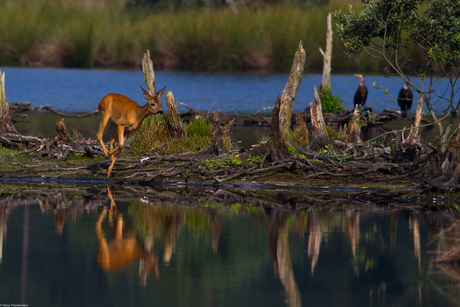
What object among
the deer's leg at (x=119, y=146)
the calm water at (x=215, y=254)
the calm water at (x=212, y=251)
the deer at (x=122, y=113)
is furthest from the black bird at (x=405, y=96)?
the calm water at (x=215, y=254)

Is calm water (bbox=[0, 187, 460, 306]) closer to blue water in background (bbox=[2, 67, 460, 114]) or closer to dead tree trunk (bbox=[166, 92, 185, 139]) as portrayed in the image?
dead tree trunk (bbox=[166, 92, 185, 139])

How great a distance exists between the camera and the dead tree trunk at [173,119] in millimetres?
18922

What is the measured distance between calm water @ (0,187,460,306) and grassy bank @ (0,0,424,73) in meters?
35.1

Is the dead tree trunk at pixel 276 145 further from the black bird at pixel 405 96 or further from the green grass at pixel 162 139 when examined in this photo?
the black bird at pixel 405 96

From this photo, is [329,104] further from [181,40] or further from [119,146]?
[181,40]

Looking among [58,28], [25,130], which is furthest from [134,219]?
[58,28]

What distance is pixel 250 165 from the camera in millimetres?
16094

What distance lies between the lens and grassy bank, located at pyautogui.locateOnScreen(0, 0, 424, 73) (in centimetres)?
4859

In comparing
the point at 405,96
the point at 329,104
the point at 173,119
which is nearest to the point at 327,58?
the point at 329,104

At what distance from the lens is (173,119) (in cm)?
1900

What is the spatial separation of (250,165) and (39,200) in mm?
4235

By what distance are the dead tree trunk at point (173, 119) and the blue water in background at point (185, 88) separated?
1659cm

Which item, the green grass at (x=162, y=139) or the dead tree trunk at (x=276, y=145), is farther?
the green grass at (x=162, y=139)

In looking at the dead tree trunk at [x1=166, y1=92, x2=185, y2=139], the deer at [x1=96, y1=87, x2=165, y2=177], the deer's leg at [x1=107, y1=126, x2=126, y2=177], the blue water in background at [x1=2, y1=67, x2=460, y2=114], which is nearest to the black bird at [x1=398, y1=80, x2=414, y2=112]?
the blue water in background at [x1=2, y1=67, x2=460, y2=114]
